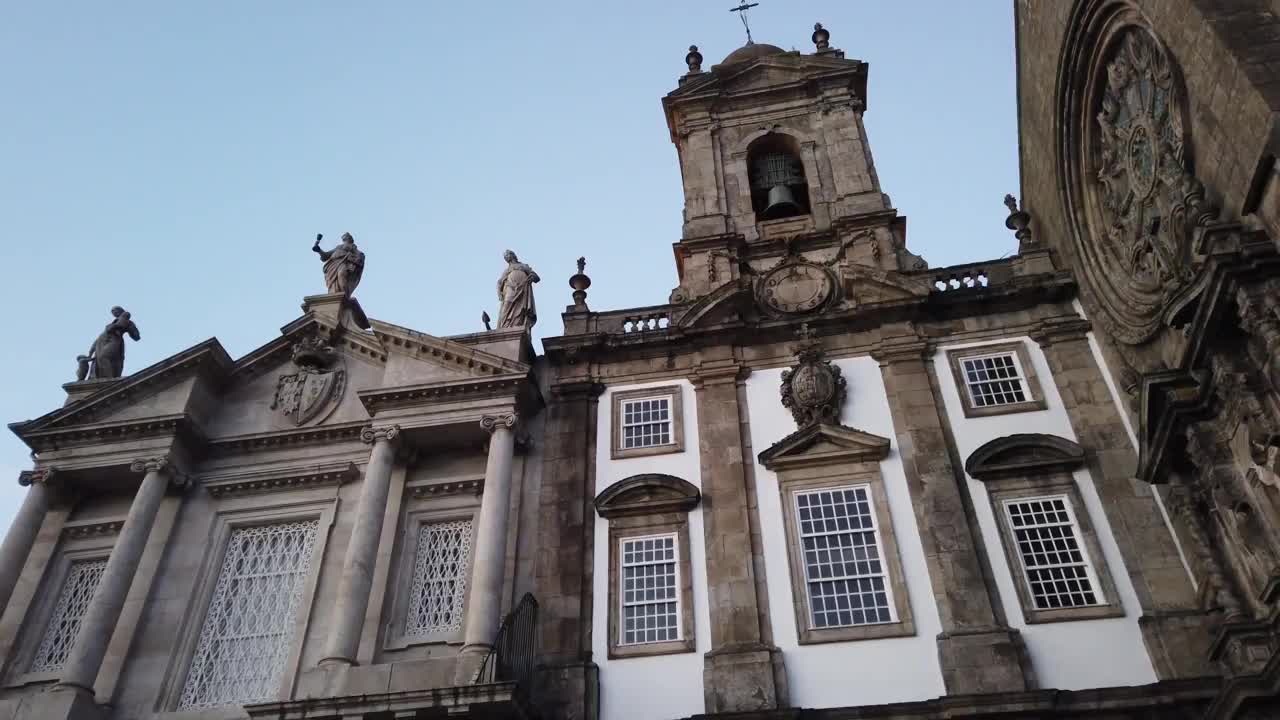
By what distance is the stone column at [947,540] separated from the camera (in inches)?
537

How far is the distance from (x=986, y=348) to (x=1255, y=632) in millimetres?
6484

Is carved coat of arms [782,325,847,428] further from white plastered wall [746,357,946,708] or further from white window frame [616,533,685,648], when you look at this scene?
white window frame [616,533,685,648]

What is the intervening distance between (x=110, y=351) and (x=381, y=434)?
23.0 feet

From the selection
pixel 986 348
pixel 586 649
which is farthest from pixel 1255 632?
pixel 586 649

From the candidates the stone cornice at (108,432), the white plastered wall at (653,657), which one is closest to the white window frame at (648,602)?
the white plastered wall at (653,657)

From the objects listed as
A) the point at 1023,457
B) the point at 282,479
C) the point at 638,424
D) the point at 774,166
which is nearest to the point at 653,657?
the point at 638,424

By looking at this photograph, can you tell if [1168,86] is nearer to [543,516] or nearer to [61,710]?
[543,516]

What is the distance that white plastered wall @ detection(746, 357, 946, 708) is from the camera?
543 inches

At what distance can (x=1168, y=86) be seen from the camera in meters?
13.6

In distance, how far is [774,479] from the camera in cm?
1627

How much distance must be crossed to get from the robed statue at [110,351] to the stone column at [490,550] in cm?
843

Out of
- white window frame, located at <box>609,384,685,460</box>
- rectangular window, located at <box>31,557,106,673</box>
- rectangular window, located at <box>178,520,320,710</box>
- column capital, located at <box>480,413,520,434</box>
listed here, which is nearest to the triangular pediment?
white window frame, located at <box>609,384,685,460</box>

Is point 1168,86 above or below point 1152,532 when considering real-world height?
above

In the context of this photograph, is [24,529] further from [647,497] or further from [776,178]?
[776,178]
